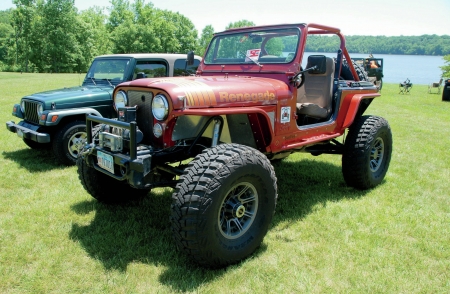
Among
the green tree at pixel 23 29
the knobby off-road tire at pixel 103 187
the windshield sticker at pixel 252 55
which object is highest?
the green tree at pixel 23 29

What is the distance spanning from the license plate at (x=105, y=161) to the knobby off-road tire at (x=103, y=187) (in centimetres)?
54

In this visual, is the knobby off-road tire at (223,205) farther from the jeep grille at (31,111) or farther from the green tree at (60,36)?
the green tree at (60,36)

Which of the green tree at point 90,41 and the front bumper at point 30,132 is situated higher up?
the green tree at point 90,41

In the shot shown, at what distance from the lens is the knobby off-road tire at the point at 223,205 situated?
8.73 ft

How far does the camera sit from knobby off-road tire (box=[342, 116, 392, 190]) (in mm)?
4574

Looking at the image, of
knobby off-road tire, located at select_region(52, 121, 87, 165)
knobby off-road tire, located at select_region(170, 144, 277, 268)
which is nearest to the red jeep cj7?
knobby off-road tire, located at select_region(170, 144, 277, 268)

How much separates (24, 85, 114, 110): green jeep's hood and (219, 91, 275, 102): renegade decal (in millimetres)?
3586

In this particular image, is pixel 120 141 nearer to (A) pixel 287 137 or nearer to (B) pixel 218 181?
(B) pixel 218 181

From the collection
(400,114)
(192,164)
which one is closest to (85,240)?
(192,164)

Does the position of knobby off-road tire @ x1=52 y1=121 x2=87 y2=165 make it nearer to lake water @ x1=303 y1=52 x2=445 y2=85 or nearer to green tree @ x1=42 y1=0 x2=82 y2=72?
lake water @ x1=303 y1=52 x2=445 y2=85

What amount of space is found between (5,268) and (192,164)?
1.74 meters

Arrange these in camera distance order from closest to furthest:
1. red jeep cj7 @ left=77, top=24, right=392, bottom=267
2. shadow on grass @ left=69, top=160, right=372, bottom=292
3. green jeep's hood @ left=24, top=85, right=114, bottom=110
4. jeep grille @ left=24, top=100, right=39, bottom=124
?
red jeep cj7 @ left=77, top=24, right=392, bottom=267, shadow on grass @ left=69, top=160, right=372, bottom=292, green jeep's hood @ left=24, top=85, right=114, bottom=110, jeep grille @ left=24, top=100, right=39, bottom=124

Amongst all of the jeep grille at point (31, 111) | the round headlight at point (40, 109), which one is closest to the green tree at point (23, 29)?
the jeep grille at point (31, 111)

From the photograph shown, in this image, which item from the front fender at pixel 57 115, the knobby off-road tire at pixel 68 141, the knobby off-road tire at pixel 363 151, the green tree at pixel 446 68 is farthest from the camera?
the green tree at pixel 446 68
